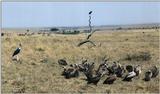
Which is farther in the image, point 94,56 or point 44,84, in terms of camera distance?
point 94,56

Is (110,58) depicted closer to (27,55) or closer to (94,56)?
(94,56)

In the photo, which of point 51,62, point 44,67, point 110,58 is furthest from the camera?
point 110,58

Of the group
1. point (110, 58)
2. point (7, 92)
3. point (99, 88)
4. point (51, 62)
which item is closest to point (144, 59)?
point (110, 58)

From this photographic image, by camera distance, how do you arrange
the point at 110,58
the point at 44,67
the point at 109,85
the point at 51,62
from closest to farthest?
the point at 109,85 < the point at 44,67 < the point at 51,62 < the point at 110,58

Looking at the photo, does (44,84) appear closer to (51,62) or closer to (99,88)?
(99,88)

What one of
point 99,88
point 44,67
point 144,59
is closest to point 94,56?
point 144,59

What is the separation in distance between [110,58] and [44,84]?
9481 millimetres

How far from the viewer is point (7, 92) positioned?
1446cm

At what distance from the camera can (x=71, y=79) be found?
17031 mm

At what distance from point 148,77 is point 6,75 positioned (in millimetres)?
6406

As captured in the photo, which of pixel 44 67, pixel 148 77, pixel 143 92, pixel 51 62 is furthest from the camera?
pixel 51 62

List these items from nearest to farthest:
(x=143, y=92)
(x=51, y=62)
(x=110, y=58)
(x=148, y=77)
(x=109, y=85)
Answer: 1. (x=143, y=92)
2. (x=109, y=85)
3. (x=148, y=77)
4. (x=51, y=62)
5. (x=110, y=58)

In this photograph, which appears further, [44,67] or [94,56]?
[94,56]

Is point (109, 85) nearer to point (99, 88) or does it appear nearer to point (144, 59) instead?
point (99, 88)
